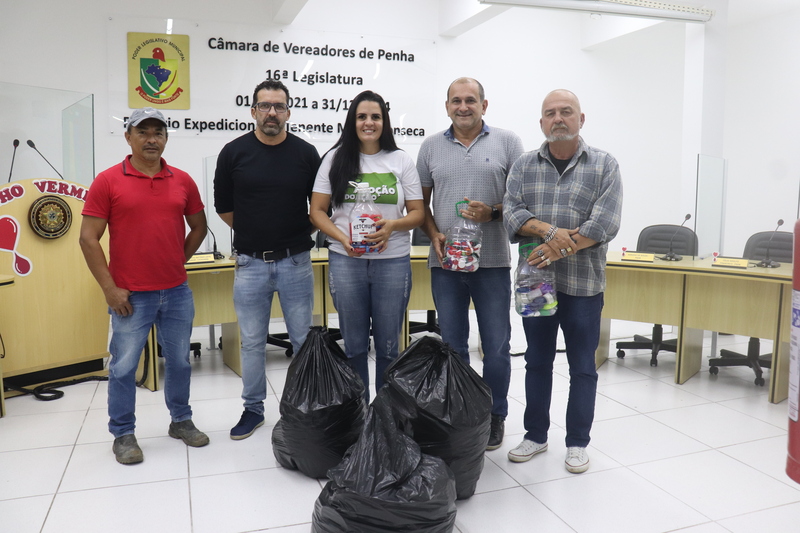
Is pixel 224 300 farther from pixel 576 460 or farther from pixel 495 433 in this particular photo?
pixel 576 460

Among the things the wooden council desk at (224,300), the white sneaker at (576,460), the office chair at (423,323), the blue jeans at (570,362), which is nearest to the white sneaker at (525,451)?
the blue jeans at (570,362)

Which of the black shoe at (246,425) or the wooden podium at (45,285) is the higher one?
the wooden podium at (45,285)

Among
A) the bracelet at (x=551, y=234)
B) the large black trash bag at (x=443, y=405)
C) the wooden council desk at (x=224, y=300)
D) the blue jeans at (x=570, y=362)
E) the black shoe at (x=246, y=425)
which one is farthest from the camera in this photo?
the wooden council desk at (x=224, y=300)

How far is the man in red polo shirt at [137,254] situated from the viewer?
7.73 ft

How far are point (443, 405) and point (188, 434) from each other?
4.27 ft

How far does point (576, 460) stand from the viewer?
2.42 metres

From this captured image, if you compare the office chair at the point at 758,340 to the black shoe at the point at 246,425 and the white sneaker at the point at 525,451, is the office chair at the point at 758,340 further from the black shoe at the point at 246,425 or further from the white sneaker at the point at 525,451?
the black shoe at the point at 246,425

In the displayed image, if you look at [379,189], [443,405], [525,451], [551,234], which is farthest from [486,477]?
[379,189]

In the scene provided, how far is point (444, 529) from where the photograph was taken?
1.78 meters

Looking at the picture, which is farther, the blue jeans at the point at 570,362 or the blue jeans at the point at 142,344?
the blue jeans at the point at 142,344

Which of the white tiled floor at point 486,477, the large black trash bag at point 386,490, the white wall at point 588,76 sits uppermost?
the white wall at point 588,76

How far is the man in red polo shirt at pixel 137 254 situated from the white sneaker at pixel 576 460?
1.71 meters

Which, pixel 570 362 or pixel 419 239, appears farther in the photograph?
pixel 419 239

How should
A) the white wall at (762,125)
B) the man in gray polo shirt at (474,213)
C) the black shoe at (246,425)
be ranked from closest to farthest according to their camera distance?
the man in gray polo shirt at (474,213), the black shoe at (246,425), the white wall at (762,125)
